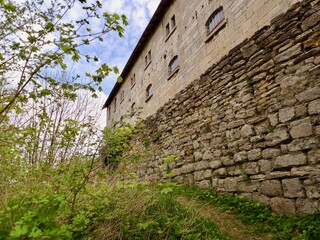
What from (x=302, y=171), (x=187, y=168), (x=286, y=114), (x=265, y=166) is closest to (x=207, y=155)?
(x=187, y=168)

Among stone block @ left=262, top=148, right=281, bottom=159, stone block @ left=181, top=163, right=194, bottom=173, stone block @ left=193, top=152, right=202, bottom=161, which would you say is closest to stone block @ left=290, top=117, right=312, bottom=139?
stone block @ left=262, top=148, right=281, bottom=159

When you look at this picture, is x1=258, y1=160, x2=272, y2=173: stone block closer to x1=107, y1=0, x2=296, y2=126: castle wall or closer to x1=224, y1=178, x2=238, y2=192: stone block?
x1=224, y1=178, x2=238, y2=192: stone block

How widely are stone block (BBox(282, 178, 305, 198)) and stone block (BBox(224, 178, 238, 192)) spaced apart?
113cm

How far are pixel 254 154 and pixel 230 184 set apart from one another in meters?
0.92

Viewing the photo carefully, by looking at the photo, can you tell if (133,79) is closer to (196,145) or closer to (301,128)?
(196,145)

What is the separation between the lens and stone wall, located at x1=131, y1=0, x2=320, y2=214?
3.71 metres

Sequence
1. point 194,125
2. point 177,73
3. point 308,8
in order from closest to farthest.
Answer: point 308,8
point 194,125
point 177,73

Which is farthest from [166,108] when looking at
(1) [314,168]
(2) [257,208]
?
(1) [314,168]

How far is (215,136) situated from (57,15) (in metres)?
4.25

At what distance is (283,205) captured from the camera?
12.6 ft

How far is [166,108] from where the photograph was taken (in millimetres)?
8367

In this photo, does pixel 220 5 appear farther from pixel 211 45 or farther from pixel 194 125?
pixel 194 125

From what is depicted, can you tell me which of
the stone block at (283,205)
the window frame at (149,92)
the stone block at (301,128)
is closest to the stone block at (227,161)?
the stone block at (283,205)

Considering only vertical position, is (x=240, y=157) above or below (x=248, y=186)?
above
